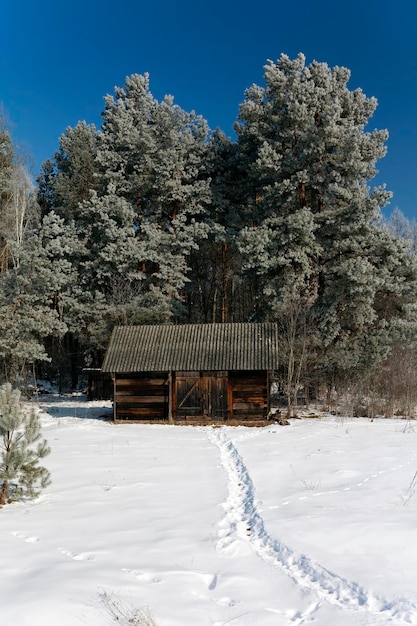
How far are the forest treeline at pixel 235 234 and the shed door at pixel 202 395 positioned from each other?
3.87 meters

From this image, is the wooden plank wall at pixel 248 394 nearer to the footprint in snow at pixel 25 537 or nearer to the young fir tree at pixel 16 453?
the young fir tree at pixel 16 453

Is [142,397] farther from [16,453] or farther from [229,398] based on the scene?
[16,453]

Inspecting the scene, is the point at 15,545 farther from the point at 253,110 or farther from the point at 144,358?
the point at 253,110

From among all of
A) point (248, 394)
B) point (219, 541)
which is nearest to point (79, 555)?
point (219, 541)

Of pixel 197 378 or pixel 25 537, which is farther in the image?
pixel 197 378

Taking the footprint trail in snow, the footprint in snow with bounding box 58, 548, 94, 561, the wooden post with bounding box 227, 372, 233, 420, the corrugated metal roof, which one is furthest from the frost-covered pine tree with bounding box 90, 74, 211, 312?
the footprint in snow with bounding box 58, 548, 94, 561

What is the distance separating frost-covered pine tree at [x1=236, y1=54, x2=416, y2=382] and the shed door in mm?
6240

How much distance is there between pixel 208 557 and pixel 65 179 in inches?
1314

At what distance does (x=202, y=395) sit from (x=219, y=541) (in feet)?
46.8

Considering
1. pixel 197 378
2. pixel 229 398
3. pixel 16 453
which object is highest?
pixel 197 378

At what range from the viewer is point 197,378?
21.4 m

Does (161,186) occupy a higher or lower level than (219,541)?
higher

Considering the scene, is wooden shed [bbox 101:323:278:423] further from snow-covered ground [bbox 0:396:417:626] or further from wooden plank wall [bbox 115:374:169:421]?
snow-covered ground [bbox 0:396:417:626]

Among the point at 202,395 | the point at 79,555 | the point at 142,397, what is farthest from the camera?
the point at 142,397
